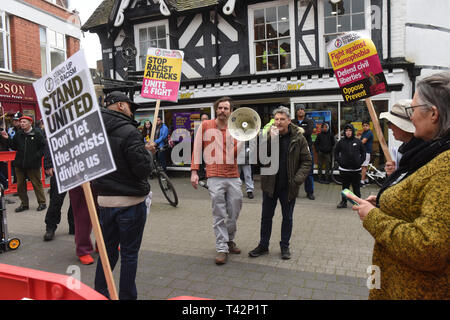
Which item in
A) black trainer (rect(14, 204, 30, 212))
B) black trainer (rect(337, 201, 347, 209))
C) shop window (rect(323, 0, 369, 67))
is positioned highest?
shop window (rect(323, 0, 369, 67))

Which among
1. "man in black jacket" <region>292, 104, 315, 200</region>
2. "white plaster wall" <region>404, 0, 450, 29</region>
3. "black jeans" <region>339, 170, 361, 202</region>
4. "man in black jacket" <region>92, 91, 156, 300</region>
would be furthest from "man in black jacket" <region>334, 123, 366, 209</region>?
"man in black jacket" <region>92, 91, 156, 300</region>

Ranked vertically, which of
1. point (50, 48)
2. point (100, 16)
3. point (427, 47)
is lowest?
point (427, 47)

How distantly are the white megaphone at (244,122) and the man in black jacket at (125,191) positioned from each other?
1698 millimetres

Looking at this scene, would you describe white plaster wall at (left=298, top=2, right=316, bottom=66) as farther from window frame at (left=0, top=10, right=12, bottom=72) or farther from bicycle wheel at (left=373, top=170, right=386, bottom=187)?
window frame at (left=0, top=10, right=12, bottom=72)

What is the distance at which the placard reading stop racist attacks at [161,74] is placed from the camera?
5938mm

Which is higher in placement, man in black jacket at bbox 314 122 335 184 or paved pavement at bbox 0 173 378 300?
man in black jacket at bbox 314 122 335 184

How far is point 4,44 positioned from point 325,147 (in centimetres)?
1270

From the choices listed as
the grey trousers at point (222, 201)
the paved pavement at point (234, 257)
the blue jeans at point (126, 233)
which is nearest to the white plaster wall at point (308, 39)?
the paved pavement at point (234, 257)

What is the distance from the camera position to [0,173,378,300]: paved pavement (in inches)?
143

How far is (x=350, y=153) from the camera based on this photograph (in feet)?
23.6

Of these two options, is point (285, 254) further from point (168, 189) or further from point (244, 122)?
point (168, 189)

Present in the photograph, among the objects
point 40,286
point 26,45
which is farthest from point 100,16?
point 40,286

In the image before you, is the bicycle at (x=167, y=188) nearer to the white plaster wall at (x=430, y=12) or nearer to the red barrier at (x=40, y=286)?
the red barrier at (x=40, y=286)

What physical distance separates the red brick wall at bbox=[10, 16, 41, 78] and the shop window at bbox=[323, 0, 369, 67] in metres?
11.8
